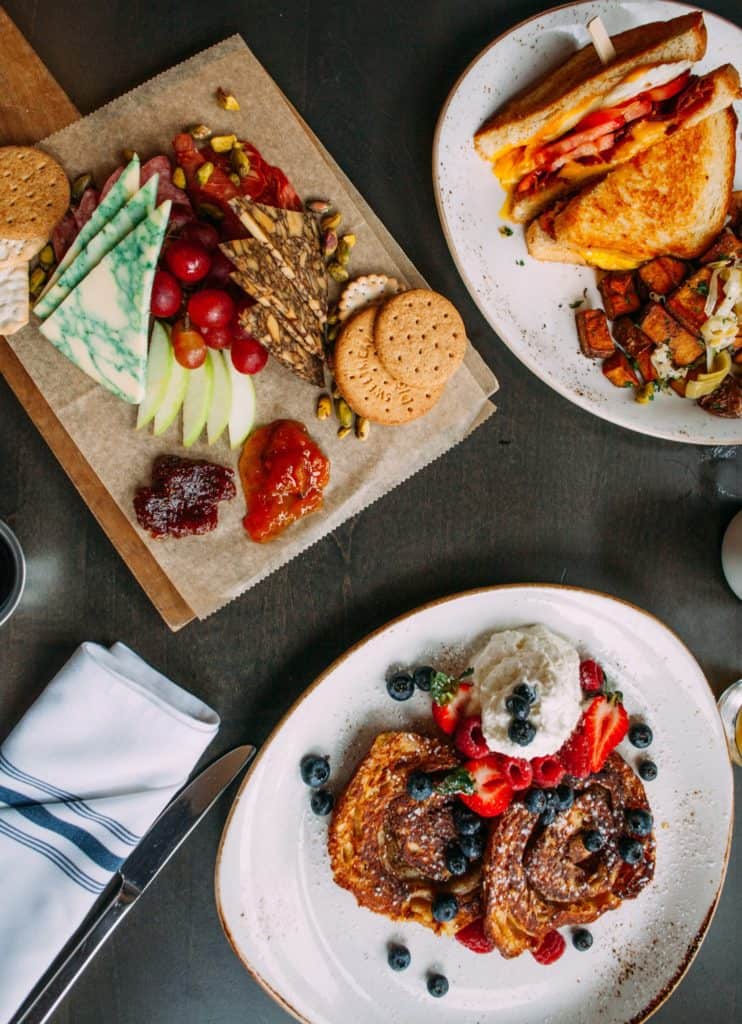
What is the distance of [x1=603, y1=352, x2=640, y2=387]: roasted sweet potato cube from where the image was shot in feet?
6.37

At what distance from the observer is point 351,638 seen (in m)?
Result: 1.94

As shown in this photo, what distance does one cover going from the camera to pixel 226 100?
1.81m

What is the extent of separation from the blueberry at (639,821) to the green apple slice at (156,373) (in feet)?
4.83

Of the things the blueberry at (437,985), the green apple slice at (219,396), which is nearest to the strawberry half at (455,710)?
the blueberry at (437,985)

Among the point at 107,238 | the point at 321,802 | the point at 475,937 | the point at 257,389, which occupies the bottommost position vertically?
the point at 475,937

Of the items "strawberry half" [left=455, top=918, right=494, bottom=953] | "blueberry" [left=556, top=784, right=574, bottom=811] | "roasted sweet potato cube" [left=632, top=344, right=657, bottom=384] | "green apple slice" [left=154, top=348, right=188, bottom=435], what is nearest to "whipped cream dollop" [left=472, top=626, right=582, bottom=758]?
"blueberry" [left=556, top=784, right=574, bottom=811]

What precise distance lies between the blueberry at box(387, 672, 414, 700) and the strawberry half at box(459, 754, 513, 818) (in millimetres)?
220

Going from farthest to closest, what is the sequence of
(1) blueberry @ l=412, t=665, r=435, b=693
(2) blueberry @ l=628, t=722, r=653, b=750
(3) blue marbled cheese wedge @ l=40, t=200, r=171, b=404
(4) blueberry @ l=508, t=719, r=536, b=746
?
(2) blueberry @ l=628, t=722, r=653, b=750 → (1) blueberry @ l=412, t=665, r=435, b=693 → (4) blueberry @ l=508, t=719, r=536, b=746 → (3) blue marbled cheese wedge @ l=40, t=200, r=171, b=404

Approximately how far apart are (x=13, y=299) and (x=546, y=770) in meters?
1.58

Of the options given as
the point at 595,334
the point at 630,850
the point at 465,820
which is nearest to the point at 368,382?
the point at 595,334

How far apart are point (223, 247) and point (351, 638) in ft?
3.02

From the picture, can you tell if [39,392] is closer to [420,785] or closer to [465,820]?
[420,785]

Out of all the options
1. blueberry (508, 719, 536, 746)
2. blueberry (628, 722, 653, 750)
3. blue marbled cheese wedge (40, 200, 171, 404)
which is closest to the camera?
blue marbled cheese wedge (40, 200, 171, 404)

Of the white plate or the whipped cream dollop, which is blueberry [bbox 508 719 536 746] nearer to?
the whipped cream dollop
